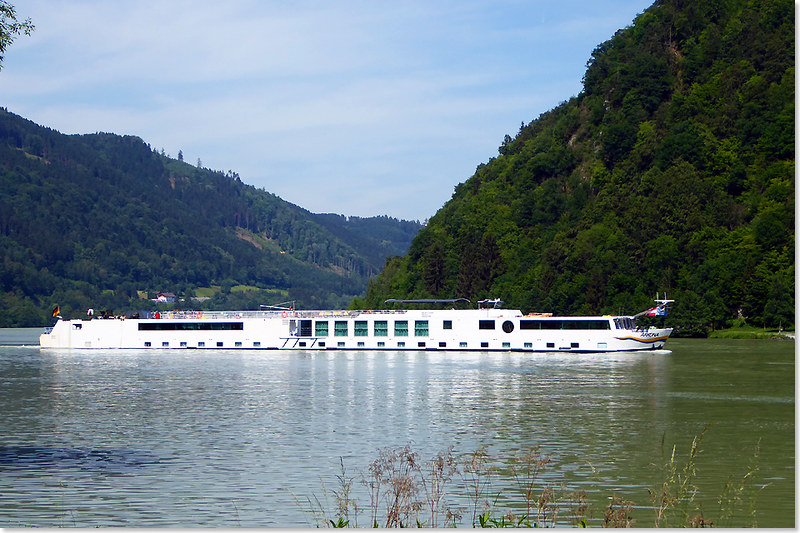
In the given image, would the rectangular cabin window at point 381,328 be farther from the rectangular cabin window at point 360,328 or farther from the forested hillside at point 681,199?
the forested hillside at point 681,199

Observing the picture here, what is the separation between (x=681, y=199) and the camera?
159250mm

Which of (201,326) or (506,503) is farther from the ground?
(201,326)

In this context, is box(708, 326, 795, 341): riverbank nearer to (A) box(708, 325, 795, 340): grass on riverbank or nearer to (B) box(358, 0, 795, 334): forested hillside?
(A) box(708, 325, 795, 340): grass on riverbank

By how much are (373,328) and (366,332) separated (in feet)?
3.64

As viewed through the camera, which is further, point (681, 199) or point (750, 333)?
point (681, 199)

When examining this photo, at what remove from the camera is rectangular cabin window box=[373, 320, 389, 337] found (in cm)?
11612

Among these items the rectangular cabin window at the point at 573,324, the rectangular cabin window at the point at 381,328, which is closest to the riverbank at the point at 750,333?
the rectangular cabin window at the point at 573,324

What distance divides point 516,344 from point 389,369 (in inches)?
1113

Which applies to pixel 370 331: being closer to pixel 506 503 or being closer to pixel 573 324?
pixel 573 324

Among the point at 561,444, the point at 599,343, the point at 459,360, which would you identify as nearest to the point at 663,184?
the point at 599,343

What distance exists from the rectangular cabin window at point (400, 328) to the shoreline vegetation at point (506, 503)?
82.2 meters

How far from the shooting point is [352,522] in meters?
23.6

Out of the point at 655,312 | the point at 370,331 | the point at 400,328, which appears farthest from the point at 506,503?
the point at 370,331

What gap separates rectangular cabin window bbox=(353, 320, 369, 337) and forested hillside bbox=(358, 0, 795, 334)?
4710cm
